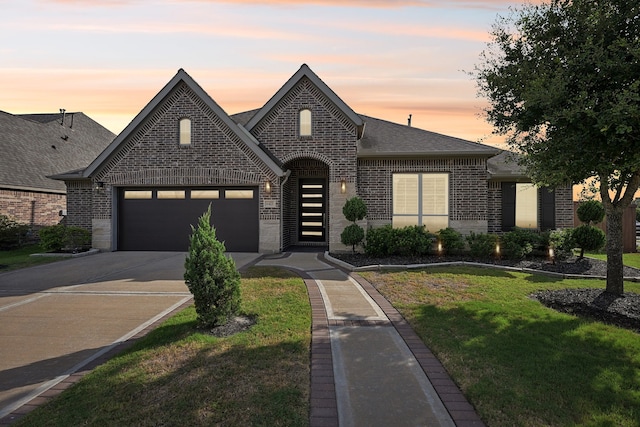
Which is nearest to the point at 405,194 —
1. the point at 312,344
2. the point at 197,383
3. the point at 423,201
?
the point at 423,201

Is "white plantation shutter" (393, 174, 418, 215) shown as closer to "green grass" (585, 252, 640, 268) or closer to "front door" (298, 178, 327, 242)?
"front door" (298, 178, 327, 242)

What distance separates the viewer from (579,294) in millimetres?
8289

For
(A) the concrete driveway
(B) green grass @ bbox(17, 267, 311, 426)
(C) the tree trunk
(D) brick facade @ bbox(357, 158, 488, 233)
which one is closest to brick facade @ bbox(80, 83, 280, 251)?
(A) the concrete driveway

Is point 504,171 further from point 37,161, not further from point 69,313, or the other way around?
point 37,161

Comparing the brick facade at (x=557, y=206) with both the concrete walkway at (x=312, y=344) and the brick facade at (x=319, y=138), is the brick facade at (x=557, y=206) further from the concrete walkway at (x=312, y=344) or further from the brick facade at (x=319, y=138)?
the concrete walkway at (x=312, y=344)

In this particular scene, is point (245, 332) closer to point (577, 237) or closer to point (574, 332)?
point (574, 332)

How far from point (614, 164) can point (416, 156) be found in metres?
7.78

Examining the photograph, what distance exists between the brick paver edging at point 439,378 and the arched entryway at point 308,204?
34.6 ft

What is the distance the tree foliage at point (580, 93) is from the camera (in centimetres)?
624

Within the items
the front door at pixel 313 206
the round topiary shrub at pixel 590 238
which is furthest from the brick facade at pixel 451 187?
the round topiary shrub at pixel 590 238

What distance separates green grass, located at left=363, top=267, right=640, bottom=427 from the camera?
11.6 ft

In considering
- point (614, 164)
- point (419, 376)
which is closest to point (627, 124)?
point (614, 164)

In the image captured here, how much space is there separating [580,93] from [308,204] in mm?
12093

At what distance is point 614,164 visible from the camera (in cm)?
689
